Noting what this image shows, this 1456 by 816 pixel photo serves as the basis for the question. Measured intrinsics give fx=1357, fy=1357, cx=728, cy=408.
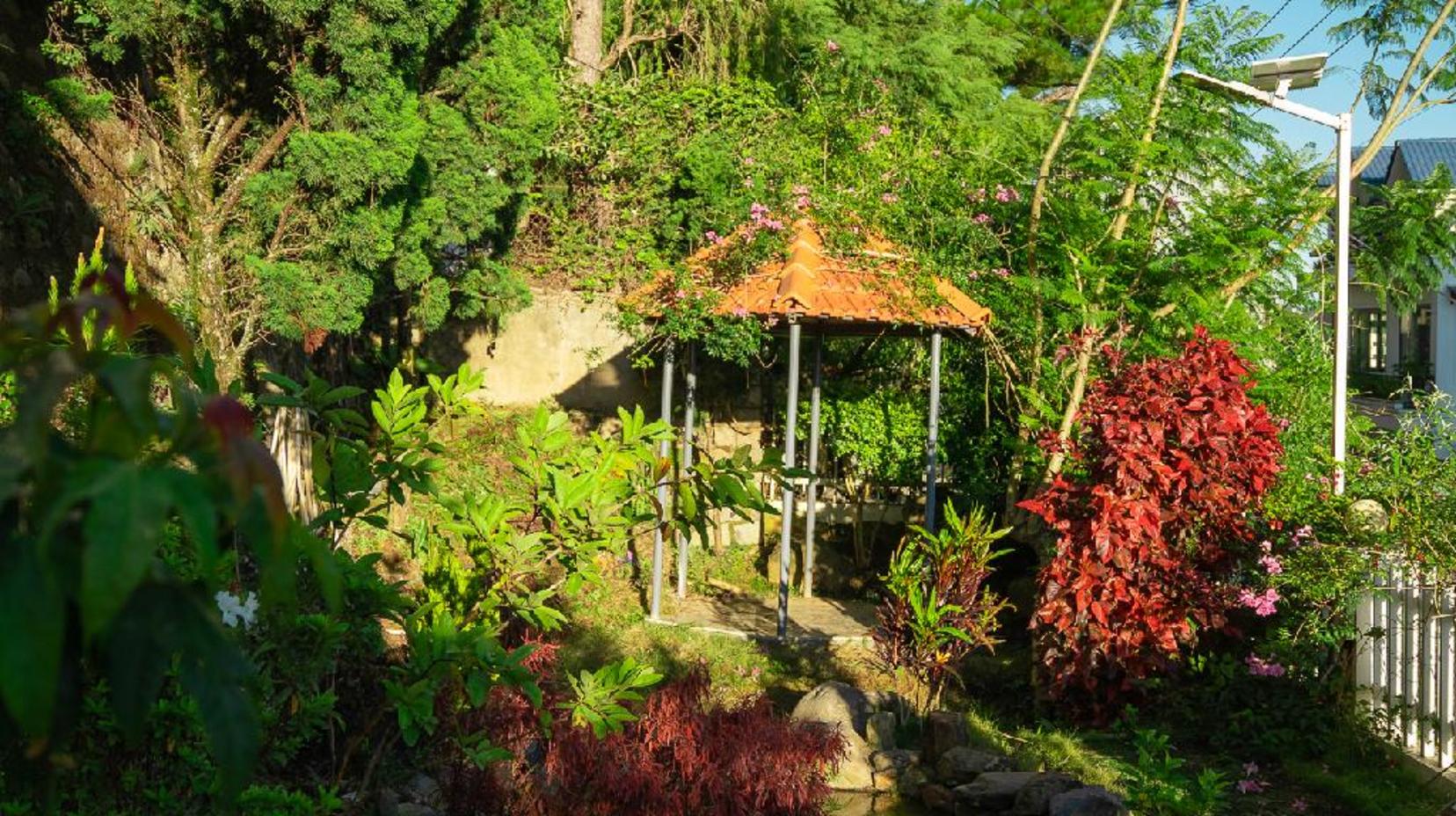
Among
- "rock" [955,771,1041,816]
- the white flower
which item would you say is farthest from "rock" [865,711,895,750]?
the white flower

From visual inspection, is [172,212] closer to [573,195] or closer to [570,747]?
[570,747]

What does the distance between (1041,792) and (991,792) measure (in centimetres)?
33

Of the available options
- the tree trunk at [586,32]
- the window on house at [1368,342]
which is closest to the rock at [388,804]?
the tree trunk at [586,32]

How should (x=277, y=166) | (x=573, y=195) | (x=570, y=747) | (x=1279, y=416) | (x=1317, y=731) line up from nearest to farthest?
(x=570, y=747) → (x=1317, y=731) → (x=277, y=166) → (x=1279, y=416) → (x=573, y=195)

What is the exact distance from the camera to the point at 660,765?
17.6 feet

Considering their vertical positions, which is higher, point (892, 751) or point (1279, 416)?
point (1279, 416)

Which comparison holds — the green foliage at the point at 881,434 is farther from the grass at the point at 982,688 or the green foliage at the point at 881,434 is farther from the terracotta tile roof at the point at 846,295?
the terracotta tile roof at the point at 846,295

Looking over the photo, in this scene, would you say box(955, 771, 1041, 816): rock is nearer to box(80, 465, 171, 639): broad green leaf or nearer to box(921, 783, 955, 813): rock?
box(921, 783, 955, 813): rock

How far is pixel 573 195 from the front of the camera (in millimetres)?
12938

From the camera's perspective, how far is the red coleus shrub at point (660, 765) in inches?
196

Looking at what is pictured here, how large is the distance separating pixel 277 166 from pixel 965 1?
47.0ft

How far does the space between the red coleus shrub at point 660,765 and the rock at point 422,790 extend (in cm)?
11

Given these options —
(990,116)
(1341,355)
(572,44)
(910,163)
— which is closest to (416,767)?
(1341,355)

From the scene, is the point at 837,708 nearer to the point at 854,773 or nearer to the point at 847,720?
the point at 847,720
